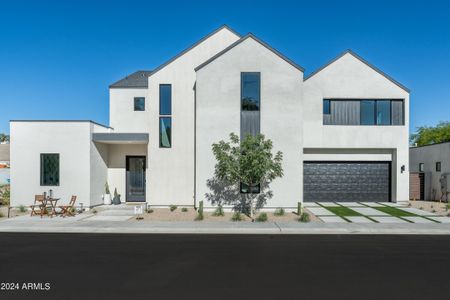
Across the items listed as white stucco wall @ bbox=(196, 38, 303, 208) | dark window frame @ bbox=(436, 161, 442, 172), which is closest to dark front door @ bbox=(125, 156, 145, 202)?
white stucco wall @ bbox=(196, 38, 303, 208)

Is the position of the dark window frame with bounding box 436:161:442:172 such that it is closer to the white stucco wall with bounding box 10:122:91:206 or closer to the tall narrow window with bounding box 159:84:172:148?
the tall narrow window with bounding box 159:84:172:148

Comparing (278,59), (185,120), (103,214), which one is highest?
(278,59)

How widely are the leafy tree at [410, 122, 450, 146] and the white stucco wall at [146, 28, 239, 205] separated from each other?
49.5 m

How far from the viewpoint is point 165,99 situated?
Answer: 1712 cm

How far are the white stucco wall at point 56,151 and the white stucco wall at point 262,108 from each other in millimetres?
6691

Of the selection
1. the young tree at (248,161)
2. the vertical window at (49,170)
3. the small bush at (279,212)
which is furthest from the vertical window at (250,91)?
the vertical window at (49,170)

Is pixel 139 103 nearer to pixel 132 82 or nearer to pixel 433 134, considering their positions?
pixel 132 82

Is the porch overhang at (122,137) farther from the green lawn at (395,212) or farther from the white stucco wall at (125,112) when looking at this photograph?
the green lawn at (395,212)

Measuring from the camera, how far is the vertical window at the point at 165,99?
56.1ft

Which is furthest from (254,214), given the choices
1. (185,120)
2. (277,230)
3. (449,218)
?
(449,218)
